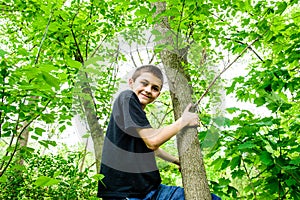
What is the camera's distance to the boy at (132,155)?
6.20 ft

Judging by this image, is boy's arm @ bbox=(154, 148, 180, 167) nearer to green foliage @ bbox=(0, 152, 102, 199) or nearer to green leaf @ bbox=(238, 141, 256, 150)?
green leaf @ bbox=(238, 141, 256, 150)

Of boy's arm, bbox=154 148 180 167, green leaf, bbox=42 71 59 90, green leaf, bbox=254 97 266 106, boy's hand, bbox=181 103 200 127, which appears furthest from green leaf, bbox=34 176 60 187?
green leaf, bbox=254 97 266 106

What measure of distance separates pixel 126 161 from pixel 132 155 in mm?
78

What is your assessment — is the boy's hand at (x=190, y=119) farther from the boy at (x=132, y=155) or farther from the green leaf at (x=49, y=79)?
the green leaf at (x=49, y=79)

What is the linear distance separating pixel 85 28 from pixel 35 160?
2.05 m

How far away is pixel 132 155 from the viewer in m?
1.94

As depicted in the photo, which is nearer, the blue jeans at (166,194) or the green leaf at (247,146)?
the green leaf at (247,146)

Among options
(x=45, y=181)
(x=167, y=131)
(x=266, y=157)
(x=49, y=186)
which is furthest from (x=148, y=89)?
(x=49, y=186)

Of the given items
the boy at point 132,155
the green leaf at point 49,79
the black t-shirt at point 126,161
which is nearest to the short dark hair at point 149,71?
the boy at point 132,155

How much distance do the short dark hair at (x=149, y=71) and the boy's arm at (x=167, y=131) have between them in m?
0.36

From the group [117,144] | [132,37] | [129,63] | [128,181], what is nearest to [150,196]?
[128,181]

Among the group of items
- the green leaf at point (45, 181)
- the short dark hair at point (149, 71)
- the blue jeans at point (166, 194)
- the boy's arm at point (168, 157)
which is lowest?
the blue jeans at point (166, 194)

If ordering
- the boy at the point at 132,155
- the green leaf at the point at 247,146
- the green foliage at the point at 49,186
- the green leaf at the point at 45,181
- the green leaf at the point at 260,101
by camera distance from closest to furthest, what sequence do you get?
1. the green leaf at the point at 45,181
2. the green leaf at the point at 247,146
3. the boy at the point at 132,155
4. the green leaf at the point at 260,101
5. the green foliage at the point at 49,186

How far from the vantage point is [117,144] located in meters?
1.98
